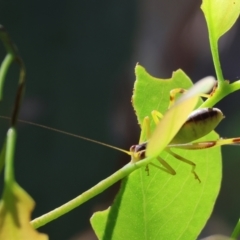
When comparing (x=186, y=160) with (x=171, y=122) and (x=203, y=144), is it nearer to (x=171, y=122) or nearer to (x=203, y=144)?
(x=203, y=144)

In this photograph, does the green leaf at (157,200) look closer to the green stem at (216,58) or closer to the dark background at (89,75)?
the green stem at (216,58)

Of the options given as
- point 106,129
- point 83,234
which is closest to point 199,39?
point 106,129

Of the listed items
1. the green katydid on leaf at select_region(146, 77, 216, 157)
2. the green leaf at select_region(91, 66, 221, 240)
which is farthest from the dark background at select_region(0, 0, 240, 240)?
the green katydid on leaf at select_region(146, 77, 216, 157)

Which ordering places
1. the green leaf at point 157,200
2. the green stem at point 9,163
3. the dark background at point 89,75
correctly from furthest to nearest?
the dark background at point 89,75 < the green leaf at point 157,200 < the green stem at point 9,163

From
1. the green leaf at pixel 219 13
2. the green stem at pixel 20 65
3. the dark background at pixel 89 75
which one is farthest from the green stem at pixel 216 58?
the dark background at pixel 89 75

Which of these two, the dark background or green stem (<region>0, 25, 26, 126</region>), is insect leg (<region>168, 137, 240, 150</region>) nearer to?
green stem (<region>0, 25, 26, 126</region>)
